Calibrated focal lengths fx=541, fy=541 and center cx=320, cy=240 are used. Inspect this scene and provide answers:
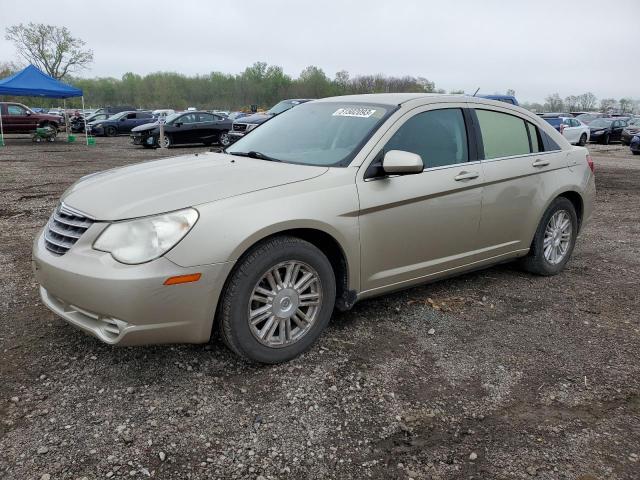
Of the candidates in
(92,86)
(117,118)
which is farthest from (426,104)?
(92,86)

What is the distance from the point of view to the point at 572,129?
24.4 m

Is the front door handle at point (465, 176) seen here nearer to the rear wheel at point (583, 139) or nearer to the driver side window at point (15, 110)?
the rear wheel at point (583, 139)

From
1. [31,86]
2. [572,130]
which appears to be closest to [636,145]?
[572,130]

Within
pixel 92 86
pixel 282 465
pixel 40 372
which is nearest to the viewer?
pixel 282 465

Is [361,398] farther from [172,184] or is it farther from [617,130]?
[617,130]

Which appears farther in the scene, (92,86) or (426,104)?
(92,86)

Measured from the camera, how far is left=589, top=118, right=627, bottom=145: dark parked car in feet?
89.3

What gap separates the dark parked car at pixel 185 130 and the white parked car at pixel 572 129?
569 inches

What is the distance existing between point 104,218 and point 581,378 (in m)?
2.90

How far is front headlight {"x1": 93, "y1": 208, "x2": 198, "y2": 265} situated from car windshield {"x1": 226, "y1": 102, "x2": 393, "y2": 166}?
111 centimetres

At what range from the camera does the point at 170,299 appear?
280 cm

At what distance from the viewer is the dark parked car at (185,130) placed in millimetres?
20766

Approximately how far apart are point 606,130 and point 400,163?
27.9 meters

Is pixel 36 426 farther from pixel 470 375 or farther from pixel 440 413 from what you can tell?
pixel 470 375
